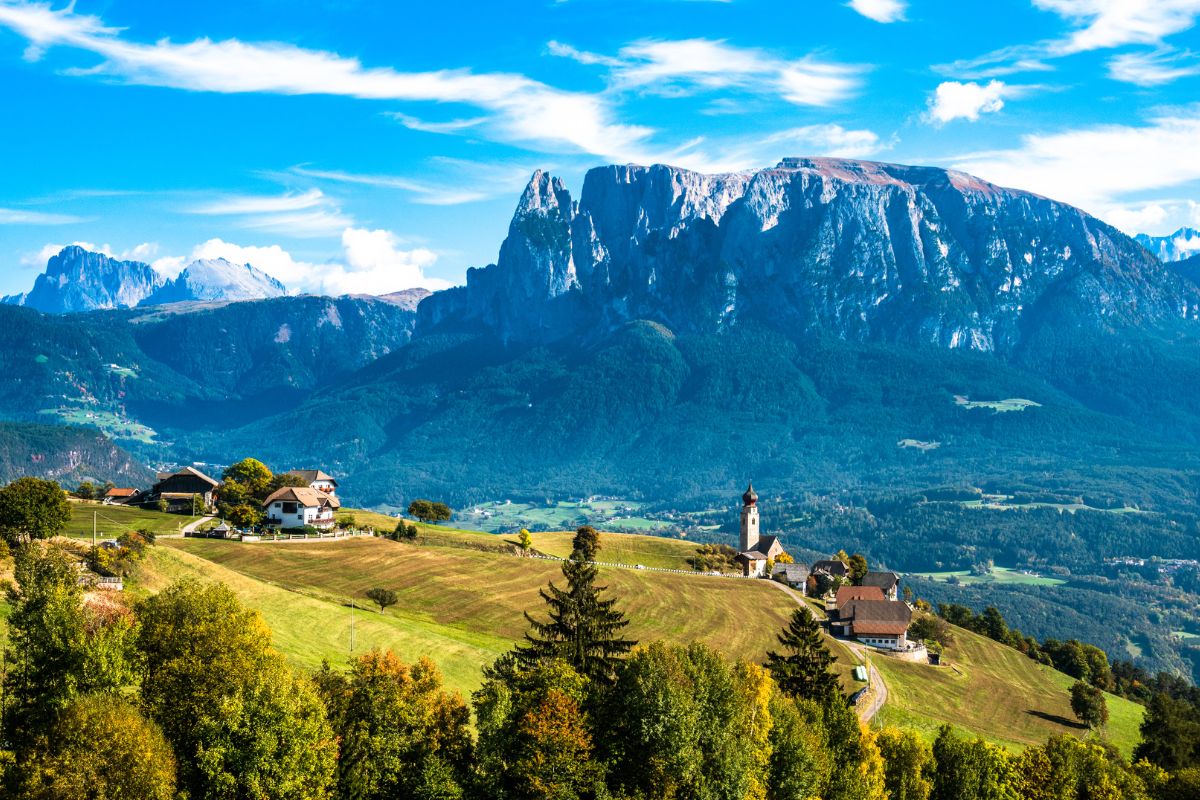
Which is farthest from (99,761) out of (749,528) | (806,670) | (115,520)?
(749,528)

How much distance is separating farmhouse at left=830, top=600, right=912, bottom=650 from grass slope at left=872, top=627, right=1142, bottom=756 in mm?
5014

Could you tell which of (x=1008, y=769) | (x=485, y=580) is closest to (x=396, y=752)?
(x=1008, y=769)

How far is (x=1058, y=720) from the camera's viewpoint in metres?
111

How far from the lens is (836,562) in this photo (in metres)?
162

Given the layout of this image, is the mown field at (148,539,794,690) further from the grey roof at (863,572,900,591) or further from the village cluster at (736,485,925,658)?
the grey roof at (863,572,900,591)

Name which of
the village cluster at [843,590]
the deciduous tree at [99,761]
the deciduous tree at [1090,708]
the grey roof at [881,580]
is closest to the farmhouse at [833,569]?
the village cluster at [843,590]

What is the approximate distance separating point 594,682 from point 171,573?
1631 inches

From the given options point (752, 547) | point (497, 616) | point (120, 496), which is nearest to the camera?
point (497, 616)

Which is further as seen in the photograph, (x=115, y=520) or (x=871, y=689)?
(x=115, y=520)

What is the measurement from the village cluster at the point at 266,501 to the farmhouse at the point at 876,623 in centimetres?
6279

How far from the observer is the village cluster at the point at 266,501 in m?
129

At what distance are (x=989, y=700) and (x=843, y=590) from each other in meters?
31.7

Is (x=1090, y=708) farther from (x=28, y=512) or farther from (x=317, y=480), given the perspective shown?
(x=317, y=480)

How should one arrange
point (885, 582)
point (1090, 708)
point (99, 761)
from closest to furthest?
point (99, 761), point (1090, 708), point (885, 582)
